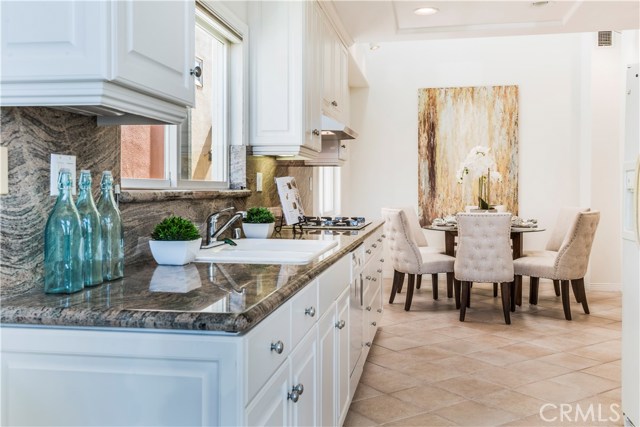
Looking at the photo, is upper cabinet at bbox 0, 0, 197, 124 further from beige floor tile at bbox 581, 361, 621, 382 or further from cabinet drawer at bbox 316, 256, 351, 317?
beige floor tile at bbox 581, 361, 621, 382

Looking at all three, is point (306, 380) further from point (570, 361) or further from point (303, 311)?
point (570, 361)

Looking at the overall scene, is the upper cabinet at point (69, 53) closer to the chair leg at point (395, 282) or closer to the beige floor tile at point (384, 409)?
the beige floor tile at point (384, 409)

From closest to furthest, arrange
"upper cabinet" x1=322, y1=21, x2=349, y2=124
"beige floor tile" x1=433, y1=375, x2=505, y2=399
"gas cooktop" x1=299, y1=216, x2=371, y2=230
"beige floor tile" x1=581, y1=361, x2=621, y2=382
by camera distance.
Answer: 1. "beige floor tile" x1=433, y1=375, x2=505, y2=399
2. "beige floor tile" x1=581, y1=361, x2=621, y2=382
3. "gas cooktop" x1=299, y1=216, x2=371, y2=230
4. "upper cabinet" x1=322, y1=21, x2=349, y2=124

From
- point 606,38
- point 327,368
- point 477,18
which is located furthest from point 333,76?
point 606,38

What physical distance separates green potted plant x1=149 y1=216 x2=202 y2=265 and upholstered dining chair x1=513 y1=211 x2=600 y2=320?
3.72 metres

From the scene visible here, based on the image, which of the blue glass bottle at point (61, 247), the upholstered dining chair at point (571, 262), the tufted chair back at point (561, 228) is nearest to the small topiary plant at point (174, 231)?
the blue glass bottle at point (61, 247)

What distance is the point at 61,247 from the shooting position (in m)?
1.32

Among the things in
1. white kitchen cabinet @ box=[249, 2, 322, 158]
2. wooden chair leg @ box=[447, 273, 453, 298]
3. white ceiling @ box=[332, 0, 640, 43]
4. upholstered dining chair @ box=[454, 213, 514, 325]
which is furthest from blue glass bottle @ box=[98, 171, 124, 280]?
wooden chair leg @ box=[447, 273, 453, 298]

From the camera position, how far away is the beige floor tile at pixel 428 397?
9.51ft

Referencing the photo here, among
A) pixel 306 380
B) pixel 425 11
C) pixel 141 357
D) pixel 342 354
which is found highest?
pixel 425 11

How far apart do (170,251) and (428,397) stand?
5.99ft

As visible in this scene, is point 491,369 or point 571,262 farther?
point 571,262

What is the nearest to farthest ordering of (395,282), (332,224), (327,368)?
1. (327,368)
2. (332,224)
3. (395,282)

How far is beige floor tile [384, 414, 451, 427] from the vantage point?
8.74ft
